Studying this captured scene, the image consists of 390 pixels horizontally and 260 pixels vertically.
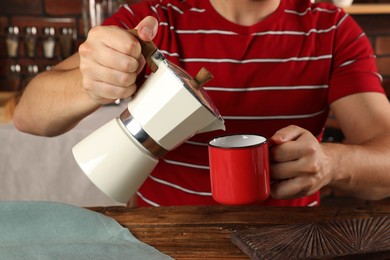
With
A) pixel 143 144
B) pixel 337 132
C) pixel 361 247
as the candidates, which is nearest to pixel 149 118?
pixel 143 144

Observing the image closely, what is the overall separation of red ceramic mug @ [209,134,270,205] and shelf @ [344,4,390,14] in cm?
168

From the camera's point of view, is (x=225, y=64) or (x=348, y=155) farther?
(x=225, y=64)

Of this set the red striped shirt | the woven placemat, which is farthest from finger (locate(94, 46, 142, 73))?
the red striped shirt

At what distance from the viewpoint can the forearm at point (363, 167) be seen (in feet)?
3.17

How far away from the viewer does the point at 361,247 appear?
0.75 meters

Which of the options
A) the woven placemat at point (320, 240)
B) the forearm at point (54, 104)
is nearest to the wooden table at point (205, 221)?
the woven placemat at point (320, 240)

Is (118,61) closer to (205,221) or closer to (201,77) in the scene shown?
(201,77)

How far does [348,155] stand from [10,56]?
176cm

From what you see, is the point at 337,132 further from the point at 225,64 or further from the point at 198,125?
the point at 198,125

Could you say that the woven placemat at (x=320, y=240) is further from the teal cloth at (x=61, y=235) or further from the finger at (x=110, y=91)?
the finger at (x=110, y=91)

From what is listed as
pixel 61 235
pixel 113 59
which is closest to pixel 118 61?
pixel 113 59

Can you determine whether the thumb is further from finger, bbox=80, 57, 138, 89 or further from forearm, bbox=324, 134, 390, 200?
forearm, bbox=324, 134, 390, 200

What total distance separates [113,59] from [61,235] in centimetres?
25

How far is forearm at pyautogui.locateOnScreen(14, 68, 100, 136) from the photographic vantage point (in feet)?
3.30
